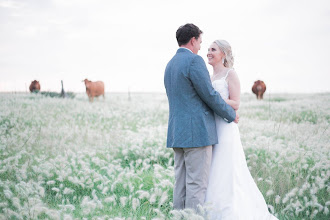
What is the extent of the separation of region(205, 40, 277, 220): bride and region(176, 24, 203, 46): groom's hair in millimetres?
621

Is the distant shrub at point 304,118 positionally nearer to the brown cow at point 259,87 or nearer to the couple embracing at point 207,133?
the couple embracing at point 207,133

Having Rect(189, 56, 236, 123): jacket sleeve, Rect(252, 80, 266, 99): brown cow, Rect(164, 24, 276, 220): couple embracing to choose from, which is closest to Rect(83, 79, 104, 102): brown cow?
Rect(252, 80, 266, 99): brown cow

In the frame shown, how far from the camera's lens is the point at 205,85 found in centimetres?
368

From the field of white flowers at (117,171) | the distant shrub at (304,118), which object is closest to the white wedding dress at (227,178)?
the field of white flowers at (117,171)

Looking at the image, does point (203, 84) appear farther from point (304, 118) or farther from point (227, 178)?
point (304, 118)

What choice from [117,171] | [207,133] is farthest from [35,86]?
[207,133]

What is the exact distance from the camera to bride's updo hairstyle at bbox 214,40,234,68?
4.33 meters

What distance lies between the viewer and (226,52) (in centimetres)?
436

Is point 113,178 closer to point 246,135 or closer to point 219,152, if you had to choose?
point 219,152

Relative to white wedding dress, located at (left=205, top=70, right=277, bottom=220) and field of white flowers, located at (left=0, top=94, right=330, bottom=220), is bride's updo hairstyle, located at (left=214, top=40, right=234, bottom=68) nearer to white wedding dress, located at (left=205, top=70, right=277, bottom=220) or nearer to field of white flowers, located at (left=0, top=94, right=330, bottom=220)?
white wedding dress, located at (left=205, top=70, right=277, bottom=220)

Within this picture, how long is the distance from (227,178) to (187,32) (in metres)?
2.28

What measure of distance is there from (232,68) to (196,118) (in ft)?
3.81

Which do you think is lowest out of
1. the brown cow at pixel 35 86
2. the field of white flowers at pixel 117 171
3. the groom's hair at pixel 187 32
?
the field of white flowers at pixel 117 171

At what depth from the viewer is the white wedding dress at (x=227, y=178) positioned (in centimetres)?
432
